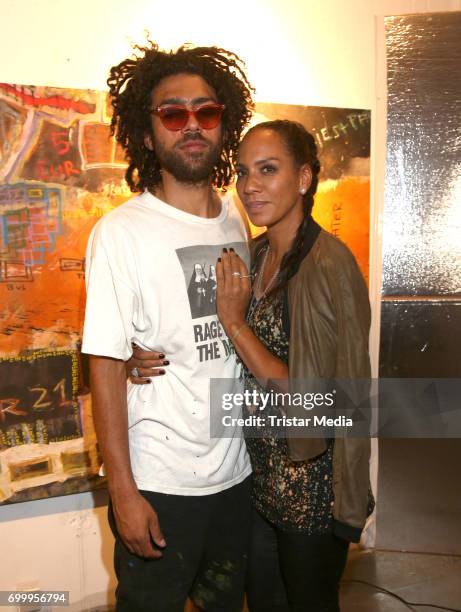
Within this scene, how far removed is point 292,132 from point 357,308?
581 mm

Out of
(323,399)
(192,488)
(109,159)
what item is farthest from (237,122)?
(192,488)

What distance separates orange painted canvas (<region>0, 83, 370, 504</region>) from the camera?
2270 mm

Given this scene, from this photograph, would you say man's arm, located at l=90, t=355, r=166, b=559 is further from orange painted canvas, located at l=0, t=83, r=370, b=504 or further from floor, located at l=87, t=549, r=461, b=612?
floor, located at l=87, t=549, r=461, b=612

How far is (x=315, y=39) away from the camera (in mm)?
2799

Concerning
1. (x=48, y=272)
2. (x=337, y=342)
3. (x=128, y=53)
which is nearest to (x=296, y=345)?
(x=337, y=342)

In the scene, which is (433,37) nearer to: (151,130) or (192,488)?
(151,130)

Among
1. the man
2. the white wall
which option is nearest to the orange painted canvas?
the white wall

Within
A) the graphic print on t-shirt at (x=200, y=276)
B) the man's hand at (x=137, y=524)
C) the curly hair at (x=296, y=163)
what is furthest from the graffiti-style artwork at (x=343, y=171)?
the man's hand at (x=137, y=524)

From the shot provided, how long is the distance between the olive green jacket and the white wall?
1.28m

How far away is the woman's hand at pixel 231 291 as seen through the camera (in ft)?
5.77

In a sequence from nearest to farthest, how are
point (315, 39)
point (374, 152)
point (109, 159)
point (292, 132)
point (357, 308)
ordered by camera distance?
point (357, 308) → point (292, 132) → point (109, 159) → point (315, 39) → point (374, 152)

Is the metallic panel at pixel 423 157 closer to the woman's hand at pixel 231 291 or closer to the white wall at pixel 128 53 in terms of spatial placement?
the white wall at pixel 128 53

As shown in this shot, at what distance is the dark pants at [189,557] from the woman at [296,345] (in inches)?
3.6

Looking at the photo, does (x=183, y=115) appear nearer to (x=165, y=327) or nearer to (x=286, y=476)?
(x=165, y=327)
